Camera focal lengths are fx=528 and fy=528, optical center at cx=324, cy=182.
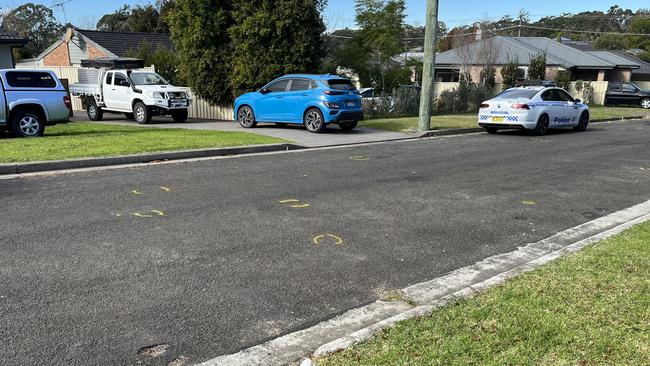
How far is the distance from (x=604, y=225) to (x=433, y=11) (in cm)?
1121

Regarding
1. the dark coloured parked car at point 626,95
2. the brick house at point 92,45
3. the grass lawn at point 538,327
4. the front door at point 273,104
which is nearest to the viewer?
the grass lawn at point 538,327

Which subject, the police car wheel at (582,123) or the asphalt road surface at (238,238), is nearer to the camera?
the asphalt road surface at (238,238)

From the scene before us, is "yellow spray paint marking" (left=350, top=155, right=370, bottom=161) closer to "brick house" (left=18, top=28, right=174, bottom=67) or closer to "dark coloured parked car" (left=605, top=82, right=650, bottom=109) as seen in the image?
"brick house" (left=18, top=28, right=174, bottom=67)

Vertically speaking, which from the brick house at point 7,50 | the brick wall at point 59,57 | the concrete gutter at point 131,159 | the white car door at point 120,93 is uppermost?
the brick wall at point 59,57

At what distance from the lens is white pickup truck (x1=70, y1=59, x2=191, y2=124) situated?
18.5 m

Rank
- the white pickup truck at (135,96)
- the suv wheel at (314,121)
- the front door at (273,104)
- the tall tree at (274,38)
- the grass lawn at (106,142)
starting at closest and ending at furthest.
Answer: the grass lawn at (106,142), the suv wheel at (314,121), the front door at (273,104), the white pickup truck at (135,96), the tall tree at (274,38)

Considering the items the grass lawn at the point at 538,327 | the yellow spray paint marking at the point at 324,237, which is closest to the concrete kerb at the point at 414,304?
the grass lawn at the point at 538,327

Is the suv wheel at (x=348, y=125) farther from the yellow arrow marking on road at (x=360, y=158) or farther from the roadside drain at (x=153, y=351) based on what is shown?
the roadside drain at (x=153, y=351)

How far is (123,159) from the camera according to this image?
1031cm

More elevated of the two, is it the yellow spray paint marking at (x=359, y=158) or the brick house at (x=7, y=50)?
the brick house at (x=7, y=50)

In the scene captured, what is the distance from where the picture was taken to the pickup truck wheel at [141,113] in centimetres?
1855

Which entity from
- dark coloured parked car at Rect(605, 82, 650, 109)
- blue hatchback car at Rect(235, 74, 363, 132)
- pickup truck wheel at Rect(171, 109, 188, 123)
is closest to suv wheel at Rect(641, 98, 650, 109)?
dark coloured parked car at Rect(605, 82, 650, 109)

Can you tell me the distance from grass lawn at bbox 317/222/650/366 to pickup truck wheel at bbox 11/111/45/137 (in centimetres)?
1266

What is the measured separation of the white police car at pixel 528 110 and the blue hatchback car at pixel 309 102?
4.28 meters
